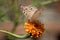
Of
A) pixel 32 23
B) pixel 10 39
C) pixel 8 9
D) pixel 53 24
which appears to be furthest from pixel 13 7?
pixel 53 24

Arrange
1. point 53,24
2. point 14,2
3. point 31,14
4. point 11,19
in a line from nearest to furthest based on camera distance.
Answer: point 31,14 → point 14,2 → point 11,19 → point 53,24

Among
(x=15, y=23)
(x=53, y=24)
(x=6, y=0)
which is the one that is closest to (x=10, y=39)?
(x=15, y=23)

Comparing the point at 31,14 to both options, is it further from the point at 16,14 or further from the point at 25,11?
the point at 16,14

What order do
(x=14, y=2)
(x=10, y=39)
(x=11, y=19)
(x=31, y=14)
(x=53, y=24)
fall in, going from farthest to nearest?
(x=53, y=24), (x=11, y=19), (x=14, y=2), (x=10, y=39), (x=31, y=14)

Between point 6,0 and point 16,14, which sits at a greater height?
point 6,0

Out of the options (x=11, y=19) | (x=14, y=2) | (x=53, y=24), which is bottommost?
(x=53, y=24)

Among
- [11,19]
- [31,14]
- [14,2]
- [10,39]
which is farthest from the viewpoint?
[11,19]

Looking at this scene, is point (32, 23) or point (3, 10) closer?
point (32, 23)

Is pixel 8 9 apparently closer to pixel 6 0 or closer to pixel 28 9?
pixel 6 0

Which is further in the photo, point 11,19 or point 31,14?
point 11,19
